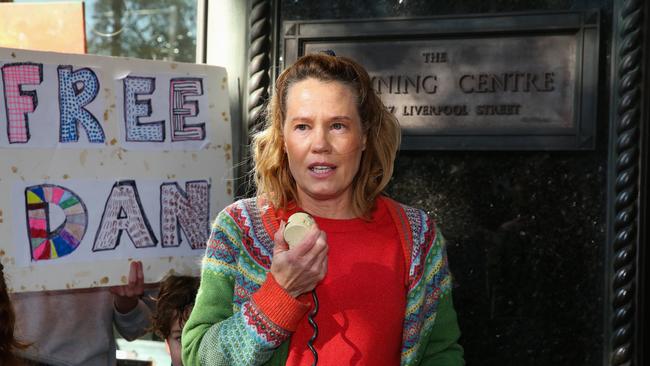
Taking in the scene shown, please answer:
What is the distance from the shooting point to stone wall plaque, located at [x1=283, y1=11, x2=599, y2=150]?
10.7 ft

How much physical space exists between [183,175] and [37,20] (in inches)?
29.4

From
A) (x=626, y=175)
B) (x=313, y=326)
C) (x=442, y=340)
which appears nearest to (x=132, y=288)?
(x=313, y=326)

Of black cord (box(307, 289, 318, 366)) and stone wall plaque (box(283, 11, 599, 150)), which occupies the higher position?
stone wall plaque (box(283, 11, 599, 150))

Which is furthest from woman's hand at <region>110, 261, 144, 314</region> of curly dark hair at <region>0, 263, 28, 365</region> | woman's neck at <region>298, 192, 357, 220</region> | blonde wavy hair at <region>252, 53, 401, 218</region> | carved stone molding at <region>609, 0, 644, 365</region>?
carved stone molding at <region>609, 0, 644, 365</region>

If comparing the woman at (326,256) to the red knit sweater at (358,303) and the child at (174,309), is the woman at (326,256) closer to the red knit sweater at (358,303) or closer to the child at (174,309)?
the red knit sweater at (358,303)

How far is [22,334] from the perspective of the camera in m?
3.14

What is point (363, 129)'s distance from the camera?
8.14 ft

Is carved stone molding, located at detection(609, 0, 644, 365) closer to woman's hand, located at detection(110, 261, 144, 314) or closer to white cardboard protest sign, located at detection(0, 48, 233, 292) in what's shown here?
white cardboard protest sign, located at detection(0, 48, 233, 292)

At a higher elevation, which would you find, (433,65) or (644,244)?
(433,65)

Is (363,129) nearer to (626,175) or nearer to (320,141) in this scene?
(320,141)

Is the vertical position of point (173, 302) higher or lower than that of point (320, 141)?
lower

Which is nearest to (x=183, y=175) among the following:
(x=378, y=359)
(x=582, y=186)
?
(x=378, y=359)

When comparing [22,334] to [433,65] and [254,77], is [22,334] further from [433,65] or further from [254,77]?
[433,65]

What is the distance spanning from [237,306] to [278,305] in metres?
0.16
